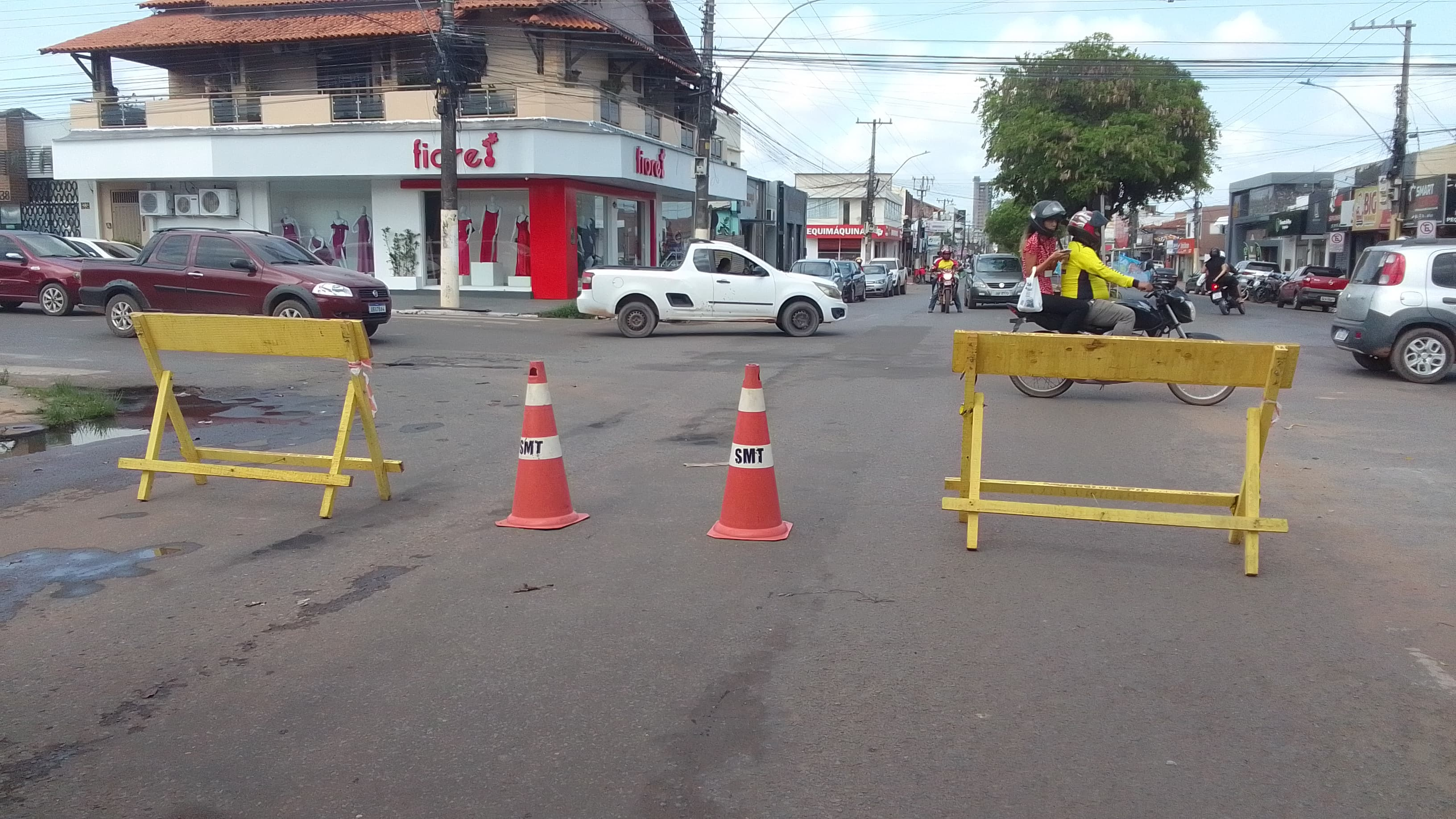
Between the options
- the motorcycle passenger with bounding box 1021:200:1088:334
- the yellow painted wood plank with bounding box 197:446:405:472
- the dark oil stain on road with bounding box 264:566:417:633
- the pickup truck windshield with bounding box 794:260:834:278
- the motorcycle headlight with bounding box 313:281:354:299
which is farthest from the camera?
the pickup truck windshield with bounding box 794:260:834:278

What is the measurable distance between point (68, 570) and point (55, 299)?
1673 cm

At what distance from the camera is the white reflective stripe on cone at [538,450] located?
6.27 meters

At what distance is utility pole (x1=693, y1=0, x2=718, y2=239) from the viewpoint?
26047mm

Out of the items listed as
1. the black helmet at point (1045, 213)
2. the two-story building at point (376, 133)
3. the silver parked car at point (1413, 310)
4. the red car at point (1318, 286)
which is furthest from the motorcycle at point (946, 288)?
the black helmet at point (1045, 213)

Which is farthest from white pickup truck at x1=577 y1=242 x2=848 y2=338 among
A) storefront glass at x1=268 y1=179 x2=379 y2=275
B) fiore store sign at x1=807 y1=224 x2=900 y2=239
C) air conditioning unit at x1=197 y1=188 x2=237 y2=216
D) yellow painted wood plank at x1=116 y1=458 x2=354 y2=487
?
fiore store sign at x1=807 y1=224 x2=900 y2=239

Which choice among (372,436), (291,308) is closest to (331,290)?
(291,308)

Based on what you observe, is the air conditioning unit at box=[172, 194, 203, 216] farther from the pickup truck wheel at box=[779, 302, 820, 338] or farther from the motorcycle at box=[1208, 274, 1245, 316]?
the motorcycle at box=[1208, 274, 1245, 316]

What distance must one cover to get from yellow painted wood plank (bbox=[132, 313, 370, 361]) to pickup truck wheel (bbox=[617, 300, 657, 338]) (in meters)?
12.4

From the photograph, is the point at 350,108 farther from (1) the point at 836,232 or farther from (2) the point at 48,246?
(1) the point at 836,232

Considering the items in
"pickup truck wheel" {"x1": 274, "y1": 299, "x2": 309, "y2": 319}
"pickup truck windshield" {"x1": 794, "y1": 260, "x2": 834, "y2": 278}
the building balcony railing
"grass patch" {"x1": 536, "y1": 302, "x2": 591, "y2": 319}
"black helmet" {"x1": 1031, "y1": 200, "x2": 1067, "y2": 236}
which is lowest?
"grass patch" {"x1": 536, "y1": 302, "x2": 591, "y2": 319}

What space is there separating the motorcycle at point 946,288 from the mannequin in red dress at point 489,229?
39.1 feet

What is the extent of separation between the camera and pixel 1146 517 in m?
5.59

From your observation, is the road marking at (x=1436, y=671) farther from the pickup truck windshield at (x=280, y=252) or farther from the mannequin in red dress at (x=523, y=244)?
the mannequin in red dress at (x=523, y=244)

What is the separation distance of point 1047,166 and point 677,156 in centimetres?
1492
